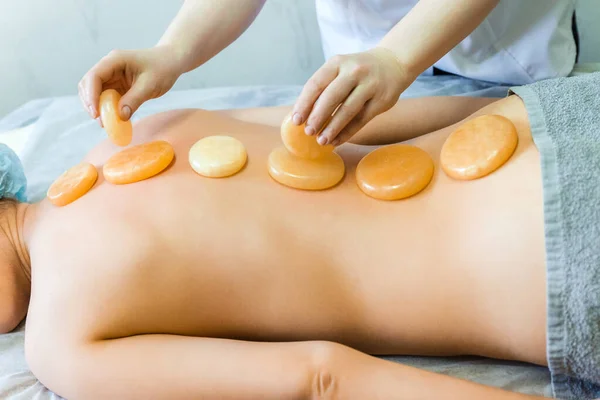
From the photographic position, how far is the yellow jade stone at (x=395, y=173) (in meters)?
0.72

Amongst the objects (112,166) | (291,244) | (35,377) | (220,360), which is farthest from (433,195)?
(35,377)

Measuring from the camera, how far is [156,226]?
0.73 m

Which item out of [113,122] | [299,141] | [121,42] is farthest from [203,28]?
[121,42]

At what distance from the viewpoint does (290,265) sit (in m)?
Answer: 0.72

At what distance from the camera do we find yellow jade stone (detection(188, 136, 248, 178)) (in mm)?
758

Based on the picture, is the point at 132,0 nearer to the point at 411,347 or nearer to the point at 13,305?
the point at 13,305

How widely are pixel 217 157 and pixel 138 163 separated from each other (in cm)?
11

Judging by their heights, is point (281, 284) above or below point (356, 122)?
below

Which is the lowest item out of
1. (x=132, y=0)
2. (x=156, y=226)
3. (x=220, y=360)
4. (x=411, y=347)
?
(x=411, y=347)

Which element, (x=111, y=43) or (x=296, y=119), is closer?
(x=296, y=119)

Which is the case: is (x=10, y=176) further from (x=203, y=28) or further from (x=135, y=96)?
(x=203, y=28)

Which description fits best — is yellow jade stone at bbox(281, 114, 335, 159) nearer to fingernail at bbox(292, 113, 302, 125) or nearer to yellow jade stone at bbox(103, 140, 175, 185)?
fingernail at bbox(292, 113, 302, 125)

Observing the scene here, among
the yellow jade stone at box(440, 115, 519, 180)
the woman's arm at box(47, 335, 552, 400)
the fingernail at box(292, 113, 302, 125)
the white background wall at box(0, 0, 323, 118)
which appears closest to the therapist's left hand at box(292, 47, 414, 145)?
the fingernail at box(292, 113, 302, 125)

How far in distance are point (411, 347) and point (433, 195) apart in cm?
20
